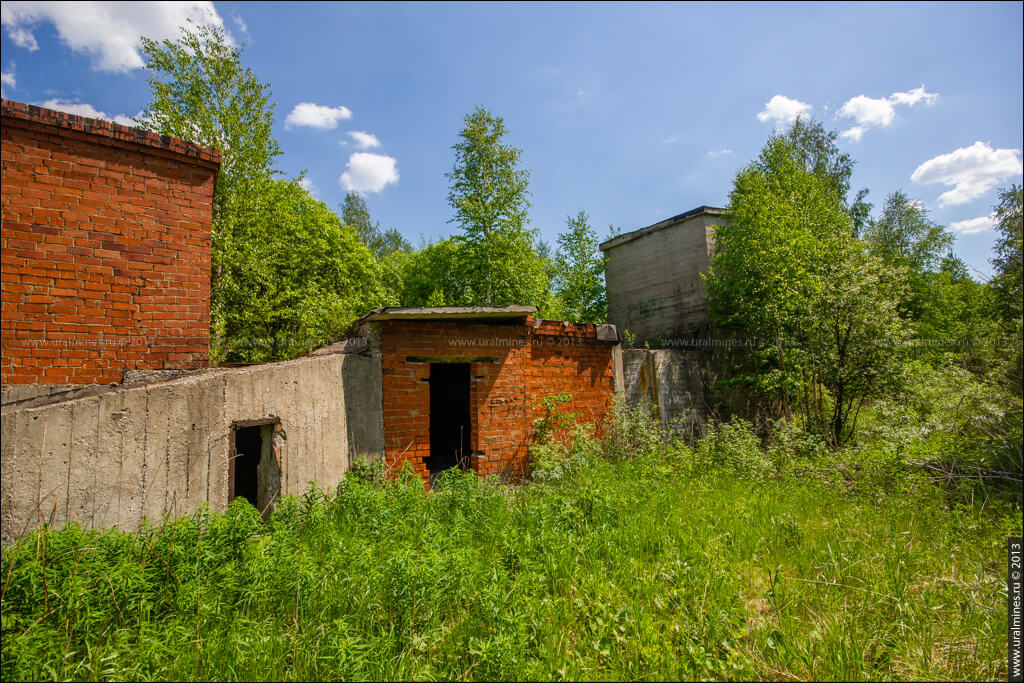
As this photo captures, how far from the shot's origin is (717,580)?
321 cm

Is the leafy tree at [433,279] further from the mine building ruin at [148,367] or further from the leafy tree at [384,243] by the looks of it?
the mine building ruin at [148,367]

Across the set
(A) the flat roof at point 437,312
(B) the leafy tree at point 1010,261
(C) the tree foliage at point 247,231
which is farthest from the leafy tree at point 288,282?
(B) the leafy tree at point 1010,261

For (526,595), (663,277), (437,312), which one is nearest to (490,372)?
(437,312)

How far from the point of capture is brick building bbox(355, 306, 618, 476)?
19.5 feet

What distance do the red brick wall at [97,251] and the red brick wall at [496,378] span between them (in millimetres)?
2263

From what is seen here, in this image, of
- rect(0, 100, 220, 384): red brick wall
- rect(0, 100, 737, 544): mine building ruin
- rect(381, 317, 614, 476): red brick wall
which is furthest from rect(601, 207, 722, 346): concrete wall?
rect(0, 100, 220, 384): red brick wall

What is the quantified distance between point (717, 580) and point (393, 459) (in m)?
3.99

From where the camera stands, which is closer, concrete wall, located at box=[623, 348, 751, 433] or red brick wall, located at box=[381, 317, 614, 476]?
red brick wall, located at box=[381, 317, 614, 476]

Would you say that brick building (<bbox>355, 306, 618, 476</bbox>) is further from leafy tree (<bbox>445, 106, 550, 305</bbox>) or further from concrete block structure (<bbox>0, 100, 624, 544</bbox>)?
leafy tree (<bbox>445, 106, 550, 305</bbox>)

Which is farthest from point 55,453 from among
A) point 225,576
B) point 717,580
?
point 717,580

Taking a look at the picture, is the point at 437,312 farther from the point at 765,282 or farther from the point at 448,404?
the point at 765,282

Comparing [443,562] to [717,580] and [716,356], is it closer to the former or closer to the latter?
[717,580]

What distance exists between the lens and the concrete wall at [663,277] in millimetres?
11820

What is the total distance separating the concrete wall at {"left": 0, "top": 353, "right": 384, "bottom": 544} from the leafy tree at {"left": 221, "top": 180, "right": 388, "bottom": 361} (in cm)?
719
